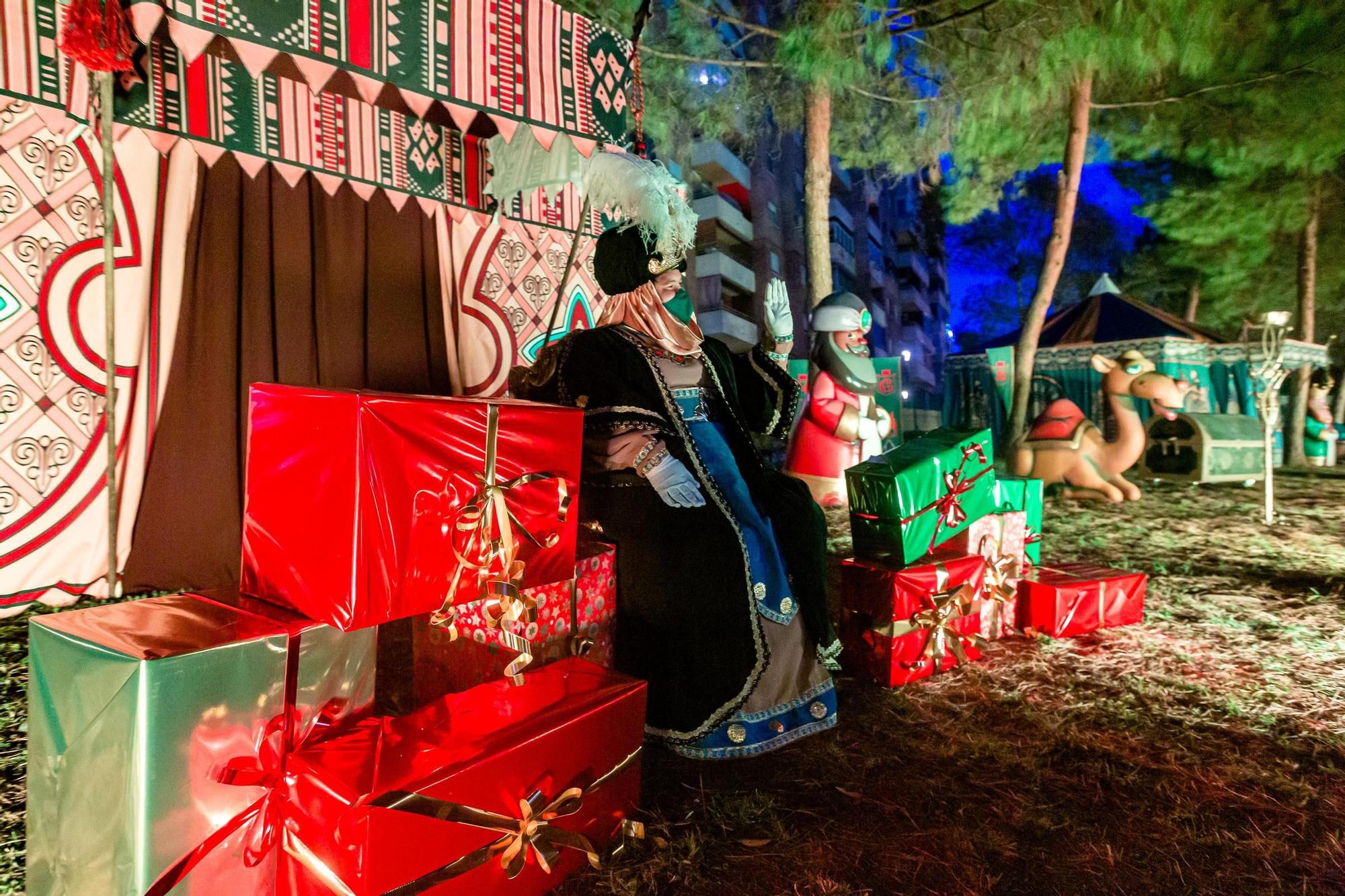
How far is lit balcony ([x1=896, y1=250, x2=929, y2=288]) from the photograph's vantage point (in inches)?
1298

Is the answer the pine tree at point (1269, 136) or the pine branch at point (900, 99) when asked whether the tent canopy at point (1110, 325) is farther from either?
the pine branch at point (900, 99)

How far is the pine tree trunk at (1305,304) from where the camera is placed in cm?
984

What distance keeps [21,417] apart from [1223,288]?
16015 millimetres

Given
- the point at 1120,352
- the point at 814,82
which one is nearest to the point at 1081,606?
the point at 814,82

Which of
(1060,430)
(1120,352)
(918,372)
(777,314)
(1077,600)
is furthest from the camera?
(918,372)

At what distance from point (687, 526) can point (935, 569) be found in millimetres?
994

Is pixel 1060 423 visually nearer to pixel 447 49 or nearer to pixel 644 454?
pixel 644 454

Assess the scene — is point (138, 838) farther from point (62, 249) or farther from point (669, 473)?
point (62, 249)

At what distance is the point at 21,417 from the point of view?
9.25 ft

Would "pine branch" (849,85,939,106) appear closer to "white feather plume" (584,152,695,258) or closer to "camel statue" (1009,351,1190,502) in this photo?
"camel statue" (1009,351,1190,502)

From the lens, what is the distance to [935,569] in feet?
7.81

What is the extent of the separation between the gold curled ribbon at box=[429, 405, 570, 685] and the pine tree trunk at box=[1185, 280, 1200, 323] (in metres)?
16.5

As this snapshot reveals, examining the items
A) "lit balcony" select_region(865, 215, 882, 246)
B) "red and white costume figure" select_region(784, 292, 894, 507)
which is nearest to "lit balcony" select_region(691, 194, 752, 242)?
"lit balcony" select_region(865, 215, 882, 246)

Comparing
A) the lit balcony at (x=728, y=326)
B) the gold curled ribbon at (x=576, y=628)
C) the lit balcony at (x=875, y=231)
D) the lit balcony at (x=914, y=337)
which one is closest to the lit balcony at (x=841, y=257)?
the lit balcony at (x=875, y=231)
